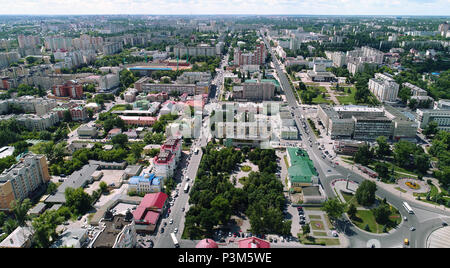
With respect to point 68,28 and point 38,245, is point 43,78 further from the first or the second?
point 68,28

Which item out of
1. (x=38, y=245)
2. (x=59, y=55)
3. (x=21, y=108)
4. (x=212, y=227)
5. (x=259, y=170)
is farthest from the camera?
(x=59, y=55)

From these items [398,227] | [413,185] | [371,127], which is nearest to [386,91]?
[371,127]

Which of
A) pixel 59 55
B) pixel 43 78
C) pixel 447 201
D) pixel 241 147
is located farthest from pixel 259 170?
pixel 59 55

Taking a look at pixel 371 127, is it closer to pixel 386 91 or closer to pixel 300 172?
pixel 300 172

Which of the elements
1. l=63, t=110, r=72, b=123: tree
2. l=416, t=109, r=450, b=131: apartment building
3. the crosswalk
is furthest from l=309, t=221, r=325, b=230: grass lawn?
l=63, t=110, r=72, b=123: tree

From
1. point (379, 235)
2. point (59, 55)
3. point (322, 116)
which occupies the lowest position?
point (379, 235)

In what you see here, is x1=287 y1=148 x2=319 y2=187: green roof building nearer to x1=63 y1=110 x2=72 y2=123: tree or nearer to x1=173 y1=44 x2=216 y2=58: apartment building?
x1=63 y1=110 x2=72 y2=123: tree

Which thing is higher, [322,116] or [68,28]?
[68,28]
